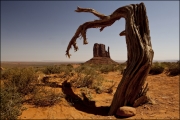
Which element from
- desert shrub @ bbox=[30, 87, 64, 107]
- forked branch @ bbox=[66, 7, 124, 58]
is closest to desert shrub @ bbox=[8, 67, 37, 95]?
desert shrub @ bbox=[30, 87, 64, 107]

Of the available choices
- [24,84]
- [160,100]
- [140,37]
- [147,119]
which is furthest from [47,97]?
[160,100]

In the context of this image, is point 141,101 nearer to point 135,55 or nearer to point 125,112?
point 125,112

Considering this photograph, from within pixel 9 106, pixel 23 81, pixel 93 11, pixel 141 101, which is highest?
pixel 93 11

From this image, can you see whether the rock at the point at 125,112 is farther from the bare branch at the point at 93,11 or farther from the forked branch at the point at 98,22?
the bare branch at the point at 93,11

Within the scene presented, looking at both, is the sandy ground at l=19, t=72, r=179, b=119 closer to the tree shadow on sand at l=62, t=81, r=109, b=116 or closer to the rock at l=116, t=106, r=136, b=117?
the tree shadow on sand at l=62, t=81, r=109, b=116

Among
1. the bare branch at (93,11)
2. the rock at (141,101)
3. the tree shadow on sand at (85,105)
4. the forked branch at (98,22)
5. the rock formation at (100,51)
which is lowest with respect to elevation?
the tree shadow on sand at (85,105)

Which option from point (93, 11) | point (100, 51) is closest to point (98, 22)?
point (93, 11)

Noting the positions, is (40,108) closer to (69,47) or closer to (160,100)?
(69,47)

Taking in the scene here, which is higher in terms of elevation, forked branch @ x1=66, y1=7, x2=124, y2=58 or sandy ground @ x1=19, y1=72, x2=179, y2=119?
forked branch @ x1=66, y1=7, x2=124, y2=58

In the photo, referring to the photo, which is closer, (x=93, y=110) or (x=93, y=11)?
(x=93, y=110)

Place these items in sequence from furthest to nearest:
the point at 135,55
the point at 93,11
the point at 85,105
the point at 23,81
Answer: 1. the point at 93,11
2. the point at 23,81
3. the point at 85,105
4. the point at 135,55

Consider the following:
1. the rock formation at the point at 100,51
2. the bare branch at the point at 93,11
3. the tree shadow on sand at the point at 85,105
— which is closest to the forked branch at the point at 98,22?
the bare branch at the point at 93,11

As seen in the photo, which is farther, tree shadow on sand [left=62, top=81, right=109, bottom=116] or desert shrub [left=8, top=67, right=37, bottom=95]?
desert shrub [left=8, top=67, right=37, bottom=95]

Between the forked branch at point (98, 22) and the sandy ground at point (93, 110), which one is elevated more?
the forked branch at point (98, 22)
